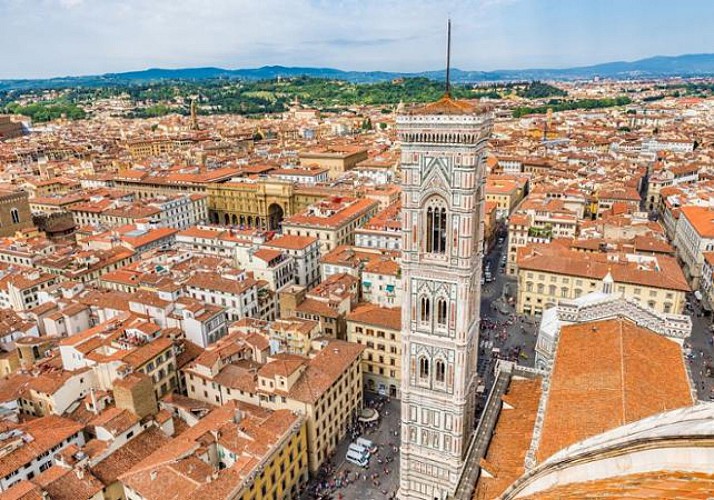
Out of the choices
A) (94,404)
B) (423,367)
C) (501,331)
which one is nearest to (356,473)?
(423,367)

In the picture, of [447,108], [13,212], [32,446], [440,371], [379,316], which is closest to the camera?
[447,108]

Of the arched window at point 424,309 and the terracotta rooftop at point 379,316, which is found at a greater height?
the arched window at point 424,309

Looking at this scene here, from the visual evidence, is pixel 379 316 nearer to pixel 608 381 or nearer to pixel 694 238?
pixel 608 381

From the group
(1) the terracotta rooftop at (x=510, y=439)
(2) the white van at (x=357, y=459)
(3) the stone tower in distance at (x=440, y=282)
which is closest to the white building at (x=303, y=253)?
(2) the white van at (x=357, y=459)

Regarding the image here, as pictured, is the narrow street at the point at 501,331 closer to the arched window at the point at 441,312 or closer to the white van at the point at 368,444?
the white van at the point at 368,444

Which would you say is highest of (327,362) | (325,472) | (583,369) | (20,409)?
(583,369)

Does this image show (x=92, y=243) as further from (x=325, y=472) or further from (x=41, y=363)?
(x=325, y=472)

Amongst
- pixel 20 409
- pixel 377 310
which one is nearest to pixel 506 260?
pixel 377 310
